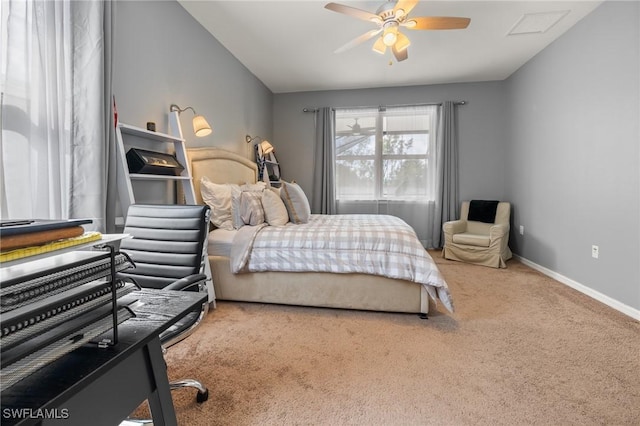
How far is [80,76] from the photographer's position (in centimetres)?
157

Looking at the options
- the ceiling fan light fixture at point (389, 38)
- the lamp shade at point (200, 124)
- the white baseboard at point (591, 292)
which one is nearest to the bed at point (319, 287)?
the lamp shade at point (200, 124)

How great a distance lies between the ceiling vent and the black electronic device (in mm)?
3556

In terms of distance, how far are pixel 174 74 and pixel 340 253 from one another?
2.17m

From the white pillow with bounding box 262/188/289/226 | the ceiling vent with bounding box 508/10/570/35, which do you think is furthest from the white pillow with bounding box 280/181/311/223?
the ceiling vent with bounding box 508/10/570/35

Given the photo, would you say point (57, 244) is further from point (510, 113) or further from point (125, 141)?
point (510, 113)

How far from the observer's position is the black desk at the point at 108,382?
0.45 metres

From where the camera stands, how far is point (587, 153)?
279cm

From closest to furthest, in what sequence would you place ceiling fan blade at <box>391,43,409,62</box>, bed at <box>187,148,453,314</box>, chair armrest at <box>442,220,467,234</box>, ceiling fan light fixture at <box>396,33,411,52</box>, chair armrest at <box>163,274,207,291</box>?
1. chair armrest at <box>163,274,207,291</box>
2. bed at <box>187,148,453,314</box>
3. ceiling fan light fixture at <box>396,33,411,52</box>
4. ceiling fan blade at <box>391,43,409,62</box>
5. chair armrest at <box>442,220,467,234</box>

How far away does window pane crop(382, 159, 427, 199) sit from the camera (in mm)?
4820

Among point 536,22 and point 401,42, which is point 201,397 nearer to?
point 401,42

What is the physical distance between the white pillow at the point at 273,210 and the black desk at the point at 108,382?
1.80 m

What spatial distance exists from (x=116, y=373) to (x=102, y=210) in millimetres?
1344

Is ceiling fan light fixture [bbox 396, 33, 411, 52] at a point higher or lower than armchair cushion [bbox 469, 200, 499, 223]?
higher

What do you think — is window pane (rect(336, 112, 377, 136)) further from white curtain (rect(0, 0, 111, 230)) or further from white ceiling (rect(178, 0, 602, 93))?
white curtain (rect(0, 0, 111, 230))
